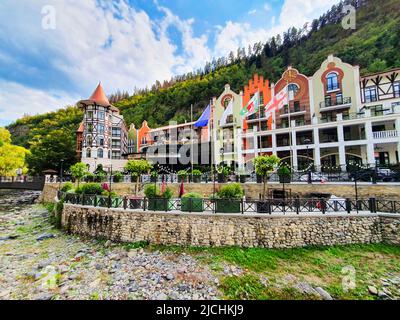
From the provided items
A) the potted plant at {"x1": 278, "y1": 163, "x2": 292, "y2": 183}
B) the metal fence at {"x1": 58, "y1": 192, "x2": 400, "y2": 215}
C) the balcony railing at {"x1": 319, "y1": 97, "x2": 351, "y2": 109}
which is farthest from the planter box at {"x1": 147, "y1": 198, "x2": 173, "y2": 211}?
the balcony railing at {"x1": 319, "y1": 97, "x2": 351, "y2": 109}

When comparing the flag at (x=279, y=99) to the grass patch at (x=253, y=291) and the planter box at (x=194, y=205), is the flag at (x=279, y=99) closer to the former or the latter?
the planter box at (x=194, y=205)

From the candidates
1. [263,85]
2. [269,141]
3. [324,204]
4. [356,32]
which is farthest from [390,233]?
[356,32]

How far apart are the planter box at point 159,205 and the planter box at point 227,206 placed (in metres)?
2.95

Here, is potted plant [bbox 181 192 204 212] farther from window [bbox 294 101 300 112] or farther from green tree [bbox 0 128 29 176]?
green tree [bbox 0 128 29 176]

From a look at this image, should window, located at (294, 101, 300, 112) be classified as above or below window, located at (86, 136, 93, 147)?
above

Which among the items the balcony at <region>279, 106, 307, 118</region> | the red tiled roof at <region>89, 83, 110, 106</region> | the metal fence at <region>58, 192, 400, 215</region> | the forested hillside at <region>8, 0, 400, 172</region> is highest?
the forested hillside at <region>8, 0, 400, 172</region>

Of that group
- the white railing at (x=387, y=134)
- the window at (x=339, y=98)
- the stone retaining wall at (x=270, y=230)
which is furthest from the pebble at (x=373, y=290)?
the window at (x=339, y=98)

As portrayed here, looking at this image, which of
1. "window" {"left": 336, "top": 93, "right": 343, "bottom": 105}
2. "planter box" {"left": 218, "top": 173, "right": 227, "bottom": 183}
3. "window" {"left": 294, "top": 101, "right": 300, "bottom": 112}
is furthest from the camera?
"window" {"left": 294, "top": 101, "right": 300, "bottom": 112}

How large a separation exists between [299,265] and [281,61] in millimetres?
57207

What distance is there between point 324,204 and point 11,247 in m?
19.3

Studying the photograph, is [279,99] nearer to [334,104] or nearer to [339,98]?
[334,104]

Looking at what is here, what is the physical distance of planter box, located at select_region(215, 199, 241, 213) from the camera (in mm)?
9891

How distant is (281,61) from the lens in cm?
5084

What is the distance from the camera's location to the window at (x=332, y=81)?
25281mm
